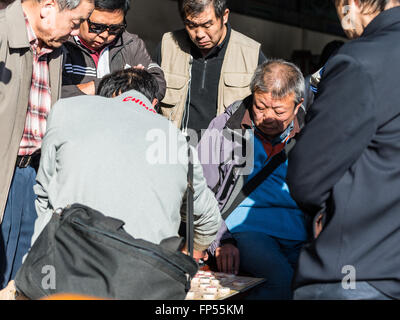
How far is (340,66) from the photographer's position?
5.38ft

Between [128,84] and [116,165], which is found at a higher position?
[128,84]

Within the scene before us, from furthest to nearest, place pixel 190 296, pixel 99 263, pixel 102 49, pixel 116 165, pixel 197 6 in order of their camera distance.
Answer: pixel 197 6
pixel 102 49
pixel 190 296
pixel 116 165
pixel 99 263

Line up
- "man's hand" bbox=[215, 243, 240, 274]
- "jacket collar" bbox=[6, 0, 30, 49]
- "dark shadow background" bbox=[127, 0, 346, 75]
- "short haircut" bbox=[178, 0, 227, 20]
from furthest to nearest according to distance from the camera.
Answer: "dark shadow background" bbox=[127, 0, 346, 75]
"short haircut" bbox=[178, 0, 227, 20]
"man's hand" bbox=[215, 243, 240, 274]
"jacket collar" bbox=[6, 0, 30, 49]

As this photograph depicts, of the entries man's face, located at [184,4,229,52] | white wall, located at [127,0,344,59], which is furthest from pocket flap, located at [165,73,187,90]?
white wall, located at [127,0,344,59]

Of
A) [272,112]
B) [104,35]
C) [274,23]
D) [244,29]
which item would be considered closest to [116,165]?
[272,112]

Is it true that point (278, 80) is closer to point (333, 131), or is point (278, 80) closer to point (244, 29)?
point (333, 131)

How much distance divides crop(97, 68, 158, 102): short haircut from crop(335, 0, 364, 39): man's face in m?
0.91

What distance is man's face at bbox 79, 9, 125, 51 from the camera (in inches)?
135

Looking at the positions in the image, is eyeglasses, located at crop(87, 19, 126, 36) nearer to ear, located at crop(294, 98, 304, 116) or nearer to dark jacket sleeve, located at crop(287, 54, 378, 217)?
ear, located at crop(294, 98, 304, 116)

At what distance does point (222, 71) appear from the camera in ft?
13.0

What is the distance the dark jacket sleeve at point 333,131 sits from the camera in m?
1.61

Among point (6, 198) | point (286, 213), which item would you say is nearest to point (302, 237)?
point (286, 213)

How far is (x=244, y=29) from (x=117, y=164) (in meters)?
5.15

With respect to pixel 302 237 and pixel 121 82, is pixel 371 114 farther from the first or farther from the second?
pixel 302 237
